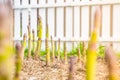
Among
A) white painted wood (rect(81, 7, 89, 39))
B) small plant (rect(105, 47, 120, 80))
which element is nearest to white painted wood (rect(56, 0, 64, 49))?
white painted wood (rect(81, 7, 89, 39))

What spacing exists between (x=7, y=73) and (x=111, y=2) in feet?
21.1

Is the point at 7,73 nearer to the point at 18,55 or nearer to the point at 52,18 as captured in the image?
the point at 18,55

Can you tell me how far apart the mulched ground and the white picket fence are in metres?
3.00

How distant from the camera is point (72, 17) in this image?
705 centimetres

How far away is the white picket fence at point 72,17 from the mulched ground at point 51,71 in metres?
3.00

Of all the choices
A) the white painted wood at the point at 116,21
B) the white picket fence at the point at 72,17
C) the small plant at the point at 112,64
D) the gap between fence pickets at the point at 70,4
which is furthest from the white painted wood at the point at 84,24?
the small plant at the point at 112,64

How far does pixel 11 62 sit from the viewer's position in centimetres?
31

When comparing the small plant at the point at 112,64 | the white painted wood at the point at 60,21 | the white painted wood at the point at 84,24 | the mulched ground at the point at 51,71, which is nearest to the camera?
the small plant at the point at 112,64

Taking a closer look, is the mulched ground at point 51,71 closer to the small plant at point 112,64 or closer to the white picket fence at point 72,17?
the small plant at point 112,64

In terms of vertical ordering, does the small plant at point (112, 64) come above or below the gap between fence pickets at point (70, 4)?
below

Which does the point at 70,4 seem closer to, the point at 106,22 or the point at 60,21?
the point at 60,21

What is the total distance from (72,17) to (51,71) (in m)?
3.73

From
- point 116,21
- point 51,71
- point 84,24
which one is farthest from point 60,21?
point 51,71

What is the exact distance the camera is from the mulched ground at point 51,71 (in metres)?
3.10
